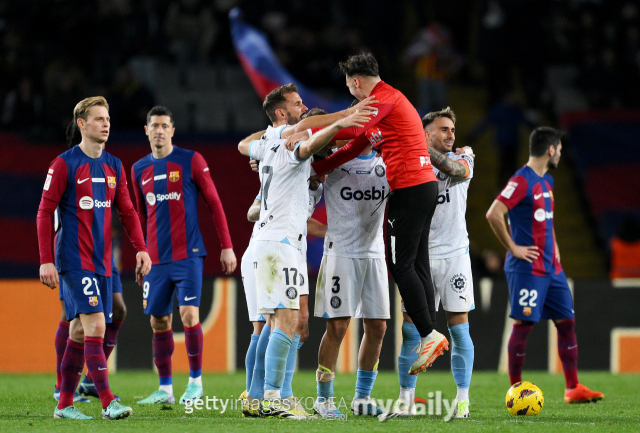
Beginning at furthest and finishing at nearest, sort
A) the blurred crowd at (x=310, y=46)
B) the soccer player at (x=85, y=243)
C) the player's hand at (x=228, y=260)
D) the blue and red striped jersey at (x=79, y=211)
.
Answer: the blurred crowd at (x=310, y=46)
the player's hand at (x=228, y=260)
the blue and red striped jersey at (x=79, y=211)
the soccer player at (x=85, y=243)

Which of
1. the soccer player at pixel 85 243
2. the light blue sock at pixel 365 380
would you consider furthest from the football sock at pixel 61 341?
the light blue sock at pixel 365 380

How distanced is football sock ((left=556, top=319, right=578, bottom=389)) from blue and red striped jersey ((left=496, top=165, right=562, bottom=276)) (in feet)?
1.83

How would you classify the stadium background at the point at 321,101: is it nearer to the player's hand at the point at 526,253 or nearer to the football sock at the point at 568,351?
the football sock at the point at 568,351

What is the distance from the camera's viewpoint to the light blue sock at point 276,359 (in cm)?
593

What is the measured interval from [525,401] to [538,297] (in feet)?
4.63

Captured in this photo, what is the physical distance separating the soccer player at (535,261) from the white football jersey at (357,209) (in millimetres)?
1586

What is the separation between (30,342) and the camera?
11141mm

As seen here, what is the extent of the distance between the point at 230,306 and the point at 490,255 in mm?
4386

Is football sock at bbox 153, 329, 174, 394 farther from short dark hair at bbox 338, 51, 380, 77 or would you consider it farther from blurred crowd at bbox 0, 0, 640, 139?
blurred crowd at bbox 0, 0, 640, 139

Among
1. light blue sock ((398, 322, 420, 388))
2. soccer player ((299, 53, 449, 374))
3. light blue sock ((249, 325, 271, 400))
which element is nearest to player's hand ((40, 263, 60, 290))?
light blue sock ((249, 325, 271, 400))

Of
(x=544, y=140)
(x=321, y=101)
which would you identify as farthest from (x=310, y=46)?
(x=544, y=140)

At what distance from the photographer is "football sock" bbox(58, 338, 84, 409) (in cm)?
625

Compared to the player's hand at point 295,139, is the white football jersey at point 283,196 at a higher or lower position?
lower

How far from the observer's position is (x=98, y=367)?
6.09 metres
